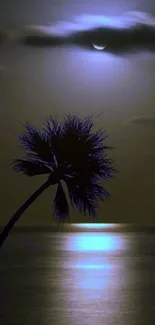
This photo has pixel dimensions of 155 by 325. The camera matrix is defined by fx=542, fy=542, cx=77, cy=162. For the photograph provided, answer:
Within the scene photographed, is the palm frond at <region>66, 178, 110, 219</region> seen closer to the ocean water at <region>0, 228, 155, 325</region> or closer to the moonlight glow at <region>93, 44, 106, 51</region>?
the ocean water at <region>0, 228, 155, 325</region>

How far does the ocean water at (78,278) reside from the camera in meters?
1.86

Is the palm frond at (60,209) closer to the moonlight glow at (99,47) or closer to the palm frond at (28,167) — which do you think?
the palm frond at (28,167)

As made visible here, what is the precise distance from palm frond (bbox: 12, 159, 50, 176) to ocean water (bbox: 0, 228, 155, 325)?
0.91ft

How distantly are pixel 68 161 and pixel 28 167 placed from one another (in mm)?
186

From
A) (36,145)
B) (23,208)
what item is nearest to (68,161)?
(36,145)

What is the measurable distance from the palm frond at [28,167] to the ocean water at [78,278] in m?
0.28

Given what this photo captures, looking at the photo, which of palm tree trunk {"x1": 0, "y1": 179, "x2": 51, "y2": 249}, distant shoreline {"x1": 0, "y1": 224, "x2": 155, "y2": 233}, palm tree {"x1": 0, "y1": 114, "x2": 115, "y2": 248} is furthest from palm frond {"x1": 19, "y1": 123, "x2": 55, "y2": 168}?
Result: distant shoreline {"x1": 0, "y1": 224, "x2": 155, "y2": 233}

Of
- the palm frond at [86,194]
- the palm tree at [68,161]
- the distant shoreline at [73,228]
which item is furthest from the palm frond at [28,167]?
the distant shoreline at [73,228]

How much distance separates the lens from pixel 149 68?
98.7 inches

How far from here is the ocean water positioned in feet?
6.09

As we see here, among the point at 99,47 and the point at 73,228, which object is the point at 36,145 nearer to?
the point at 73,228

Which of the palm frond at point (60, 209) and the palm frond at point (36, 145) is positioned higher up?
the palm frond at point (36, 145)

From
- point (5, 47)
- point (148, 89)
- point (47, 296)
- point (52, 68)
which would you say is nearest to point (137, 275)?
point (47, 296)

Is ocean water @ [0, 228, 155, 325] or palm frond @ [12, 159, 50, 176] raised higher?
palm frond @ [12, 159, 50, 176]
